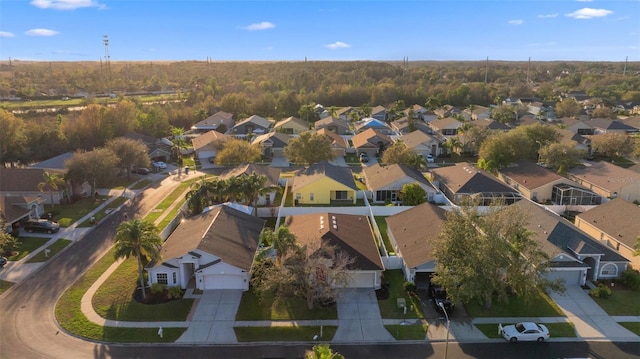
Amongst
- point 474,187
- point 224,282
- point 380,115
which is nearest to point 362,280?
point 224,282

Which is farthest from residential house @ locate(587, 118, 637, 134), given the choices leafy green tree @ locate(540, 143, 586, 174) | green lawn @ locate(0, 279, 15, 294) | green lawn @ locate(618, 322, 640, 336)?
green lawn @ locate(0, 279, 15, 294)

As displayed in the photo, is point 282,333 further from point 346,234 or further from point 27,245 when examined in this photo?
point 27,245

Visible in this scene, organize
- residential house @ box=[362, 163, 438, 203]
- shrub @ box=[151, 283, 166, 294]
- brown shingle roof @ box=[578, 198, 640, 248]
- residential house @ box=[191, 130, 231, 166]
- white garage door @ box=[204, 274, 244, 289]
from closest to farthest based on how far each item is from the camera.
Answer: shrub @ box=[151, 283, 166, 294] < white garage door @ box=[204, 274, 244, 289] < brown shingle roof @ box=[578, 198, 640, 248] < residential house @ box=[362, 163, 438, 203] < residential house @ box=[191, 130, 231, 166]

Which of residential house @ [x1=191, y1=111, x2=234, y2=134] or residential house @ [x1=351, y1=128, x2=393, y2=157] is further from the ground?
residential house @ [x1=191, y1=111, x2=234, y2=134]

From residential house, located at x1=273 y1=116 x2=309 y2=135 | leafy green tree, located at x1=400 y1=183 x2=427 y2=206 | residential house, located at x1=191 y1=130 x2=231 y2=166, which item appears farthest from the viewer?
residential house, located at x1=273 y1=116 x2=309 y2=135

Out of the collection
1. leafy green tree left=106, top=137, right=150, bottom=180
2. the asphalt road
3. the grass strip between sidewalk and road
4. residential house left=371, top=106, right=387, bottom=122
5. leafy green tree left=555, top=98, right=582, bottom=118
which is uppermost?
leafy green tree left=555, top=98, right=582, bottom=118

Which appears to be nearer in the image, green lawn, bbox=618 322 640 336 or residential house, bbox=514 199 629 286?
green lawn, bbox=618 322 640 336

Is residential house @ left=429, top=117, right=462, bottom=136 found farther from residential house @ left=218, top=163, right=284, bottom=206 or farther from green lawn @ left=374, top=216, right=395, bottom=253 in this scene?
green lawn @ left=374, top=216, right=395, bottom=253

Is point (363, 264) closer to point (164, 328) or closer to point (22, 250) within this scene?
point (164, 328)
